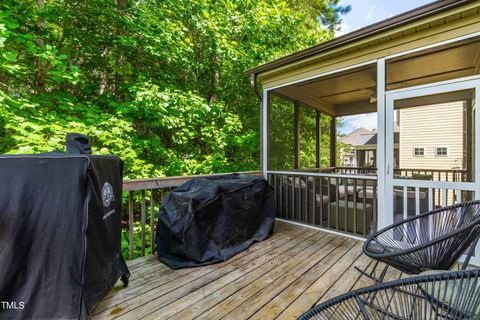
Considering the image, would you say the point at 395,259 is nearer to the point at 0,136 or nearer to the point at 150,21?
the point at 150,21

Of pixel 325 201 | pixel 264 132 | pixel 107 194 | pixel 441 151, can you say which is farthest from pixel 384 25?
pixel 107 194

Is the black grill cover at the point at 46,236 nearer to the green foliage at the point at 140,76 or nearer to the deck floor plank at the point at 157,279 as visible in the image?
the deck floor plank at the point at 157,279

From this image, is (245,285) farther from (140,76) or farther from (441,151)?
(140,76)

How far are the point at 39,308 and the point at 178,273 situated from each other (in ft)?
3.75

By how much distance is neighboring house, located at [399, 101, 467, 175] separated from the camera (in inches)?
135

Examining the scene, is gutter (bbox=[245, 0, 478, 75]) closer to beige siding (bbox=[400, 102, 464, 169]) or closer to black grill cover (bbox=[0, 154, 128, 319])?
beige siding (bbox=[400, 102, 464, 169])

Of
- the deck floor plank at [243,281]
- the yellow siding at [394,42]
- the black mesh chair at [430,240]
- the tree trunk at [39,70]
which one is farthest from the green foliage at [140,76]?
the black mesh chair at [430,240]

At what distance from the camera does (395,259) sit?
148 centimetres

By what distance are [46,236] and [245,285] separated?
5.06 feet

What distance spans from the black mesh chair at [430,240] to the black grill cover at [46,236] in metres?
1.82

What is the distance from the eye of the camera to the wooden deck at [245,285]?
1.75 metres

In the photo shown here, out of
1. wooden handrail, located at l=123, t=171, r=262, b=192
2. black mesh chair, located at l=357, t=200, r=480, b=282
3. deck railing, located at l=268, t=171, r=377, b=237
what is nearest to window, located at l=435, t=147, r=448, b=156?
deck railing, located at l=268, t=171, r=377, b=237

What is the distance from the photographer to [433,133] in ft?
12.5

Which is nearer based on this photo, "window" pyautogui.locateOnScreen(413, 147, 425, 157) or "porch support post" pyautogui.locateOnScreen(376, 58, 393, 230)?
"porch support post" pyautogui.locateOnScreen(376, 58, 393, 230)
